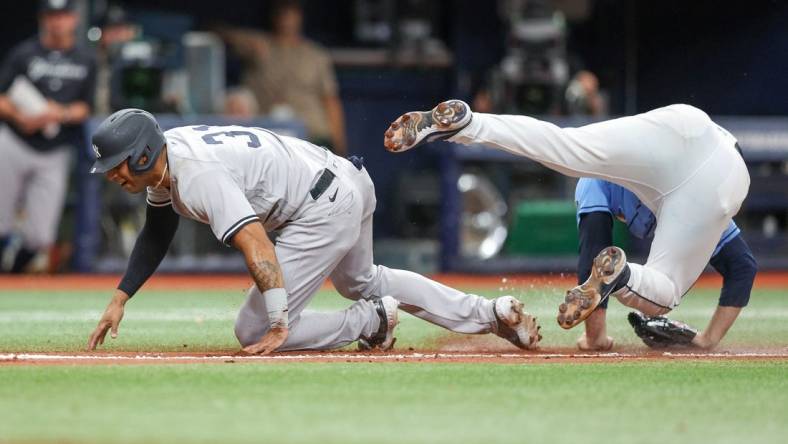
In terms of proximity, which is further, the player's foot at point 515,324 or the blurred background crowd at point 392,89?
the blurred background crowd at point 392,89

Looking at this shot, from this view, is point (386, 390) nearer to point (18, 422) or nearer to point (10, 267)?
point (18, 422)

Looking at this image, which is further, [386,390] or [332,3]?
[332,3]

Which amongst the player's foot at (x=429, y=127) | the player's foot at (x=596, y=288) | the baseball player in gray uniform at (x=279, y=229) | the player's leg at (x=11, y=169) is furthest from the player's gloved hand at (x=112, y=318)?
the player's leg at (x=11, y=169)

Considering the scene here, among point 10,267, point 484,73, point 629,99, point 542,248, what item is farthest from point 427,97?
point 10,267

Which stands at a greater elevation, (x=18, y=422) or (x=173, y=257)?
(x=18, y=422)

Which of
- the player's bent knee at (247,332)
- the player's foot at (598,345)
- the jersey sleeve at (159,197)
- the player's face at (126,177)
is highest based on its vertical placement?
the player's face at (126,177)

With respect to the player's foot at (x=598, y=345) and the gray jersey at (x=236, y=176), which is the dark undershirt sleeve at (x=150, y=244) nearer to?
the gray jersey at (x=236, y=176)

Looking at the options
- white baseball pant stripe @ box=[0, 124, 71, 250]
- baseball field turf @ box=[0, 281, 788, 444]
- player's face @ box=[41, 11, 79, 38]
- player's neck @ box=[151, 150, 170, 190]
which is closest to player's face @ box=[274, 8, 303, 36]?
player's face @ box=[41, 11, 79, 38]

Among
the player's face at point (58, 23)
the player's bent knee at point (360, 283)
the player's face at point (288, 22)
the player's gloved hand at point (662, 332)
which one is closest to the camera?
the player's bent knee at point (360, 283)
